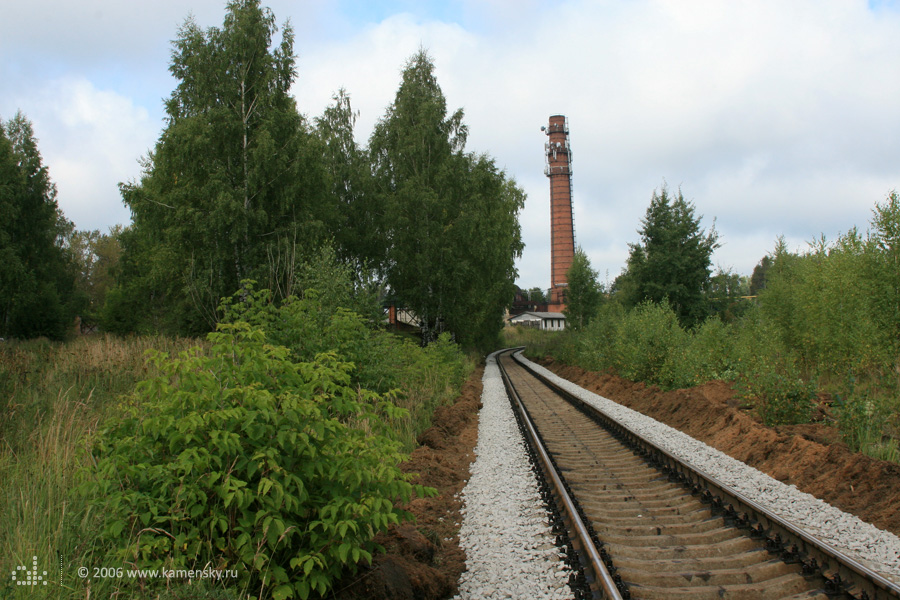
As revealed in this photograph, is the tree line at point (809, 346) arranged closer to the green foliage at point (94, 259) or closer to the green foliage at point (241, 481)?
the green foliage at point (241, 481)

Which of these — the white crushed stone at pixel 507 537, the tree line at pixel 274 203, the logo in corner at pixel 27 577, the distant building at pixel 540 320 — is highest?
the tree line at pixel 274 203

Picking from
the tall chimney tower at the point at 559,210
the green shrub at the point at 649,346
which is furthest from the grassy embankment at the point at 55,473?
the tall chimney tower at the point at 559,210

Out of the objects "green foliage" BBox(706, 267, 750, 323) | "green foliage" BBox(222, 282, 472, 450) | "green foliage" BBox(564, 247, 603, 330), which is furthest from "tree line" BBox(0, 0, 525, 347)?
"green foliage" BBox(706, 267, 750, 323)

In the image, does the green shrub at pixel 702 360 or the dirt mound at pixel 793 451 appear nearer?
the dirt mound at pixel 793 451

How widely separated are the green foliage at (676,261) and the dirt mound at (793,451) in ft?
73.1

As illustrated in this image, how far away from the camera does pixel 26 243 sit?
3102 cm

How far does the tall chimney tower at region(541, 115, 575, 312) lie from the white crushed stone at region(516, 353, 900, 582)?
4979cm

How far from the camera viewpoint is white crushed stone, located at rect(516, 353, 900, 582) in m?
4.46

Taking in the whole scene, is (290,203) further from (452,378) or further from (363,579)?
(363,579)

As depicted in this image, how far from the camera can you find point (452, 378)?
17844 mm

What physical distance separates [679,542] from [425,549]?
215cm

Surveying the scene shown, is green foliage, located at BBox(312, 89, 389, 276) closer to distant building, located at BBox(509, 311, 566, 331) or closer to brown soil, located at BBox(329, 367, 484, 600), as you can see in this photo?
brown soil, located at BBox(329, 367, 484, 600)

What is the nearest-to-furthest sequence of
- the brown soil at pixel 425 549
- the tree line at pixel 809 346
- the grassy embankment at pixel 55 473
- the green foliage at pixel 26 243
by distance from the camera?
the grassy embankment at pixel 55 473
the brown soil at pixel 425 549
the tree line at pixel 809 346
the green foliage at pixel 26 243

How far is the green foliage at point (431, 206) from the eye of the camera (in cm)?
2673
